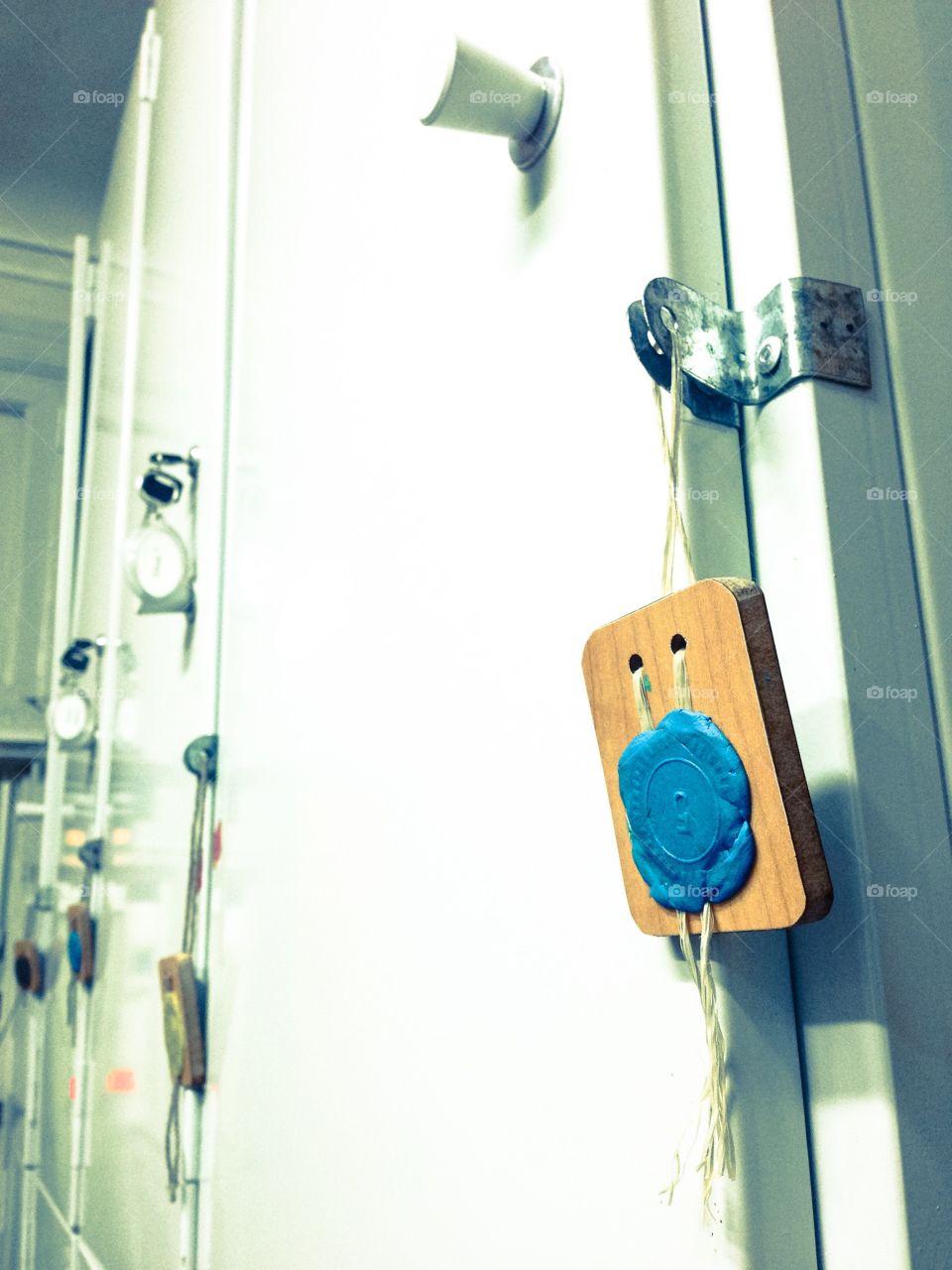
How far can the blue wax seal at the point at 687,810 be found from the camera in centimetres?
33

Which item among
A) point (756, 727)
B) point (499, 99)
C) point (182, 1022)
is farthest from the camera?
point (182, 1022)

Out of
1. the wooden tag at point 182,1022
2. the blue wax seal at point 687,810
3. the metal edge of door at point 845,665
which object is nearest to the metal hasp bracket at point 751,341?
the metal edge of door at point 845,665

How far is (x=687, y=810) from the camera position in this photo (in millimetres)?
350

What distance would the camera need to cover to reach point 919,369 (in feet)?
1.37

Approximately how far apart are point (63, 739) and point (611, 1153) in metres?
1.91

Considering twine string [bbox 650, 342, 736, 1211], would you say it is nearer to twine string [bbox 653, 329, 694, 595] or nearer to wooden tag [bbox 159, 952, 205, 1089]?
twine string [bbox 653, 329, 694, 595]

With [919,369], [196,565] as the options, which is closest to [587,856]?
[919,369]

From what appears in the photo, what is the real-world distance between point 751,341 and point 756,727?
0.17 m

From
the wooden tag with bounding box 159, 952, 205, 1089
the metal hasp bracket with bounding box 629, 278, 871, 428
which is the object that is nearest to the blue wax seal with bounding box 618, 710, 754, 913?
the metal hasp bracket with bounding box 629, 278, 871, 428

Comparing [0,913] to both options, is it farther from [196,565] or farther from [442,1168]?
[442,1168]

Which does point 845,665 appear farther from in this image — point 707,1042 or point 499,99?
point 499,99

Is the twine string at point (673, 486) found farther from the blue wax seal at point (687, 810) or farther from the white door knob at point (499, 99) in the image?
the white door knob at point (499, 99)

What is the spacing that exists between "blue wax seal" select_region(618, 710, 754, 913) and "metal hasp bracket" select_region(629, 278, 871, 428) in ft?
0.44

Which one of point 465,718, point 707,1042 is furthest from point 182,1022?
point 707,1042
